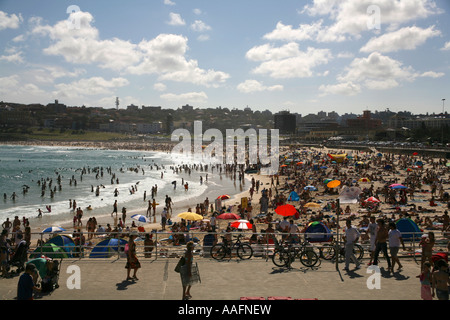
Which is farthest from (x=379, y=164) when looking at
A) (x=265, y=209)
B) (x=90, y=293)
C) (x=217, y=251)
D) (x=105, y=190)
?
(x=90, y=293)

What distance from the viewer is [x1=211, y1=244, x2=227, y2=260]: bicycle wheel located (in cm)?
903

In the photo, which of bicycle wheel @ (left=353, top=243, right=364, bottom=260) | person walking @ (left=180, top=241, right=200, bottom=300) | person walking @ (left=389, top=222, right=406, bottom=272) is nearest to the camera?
person walking @ (left=180, top=241, right=200, bottom=300)

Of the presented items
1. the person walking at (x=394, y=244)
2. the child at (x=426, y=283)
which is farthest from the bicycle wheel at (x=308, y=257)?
the child at (x=426, y=283)

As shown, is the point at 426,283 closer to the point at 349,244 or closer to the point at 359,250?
the point at 349,244

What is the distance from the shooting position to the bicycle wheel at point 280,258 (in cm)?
838

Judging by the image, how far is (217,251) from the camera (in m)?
9.13

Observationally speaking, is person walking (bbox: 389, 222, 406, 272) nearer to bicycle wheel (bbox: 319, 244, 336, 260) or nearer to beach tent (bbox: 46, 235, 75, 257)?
bicycle wheel (bbox: 319, 244, 336, 260)

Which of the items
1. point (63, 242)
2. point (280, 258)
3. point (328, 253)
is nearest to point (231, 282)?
point (280, 258)

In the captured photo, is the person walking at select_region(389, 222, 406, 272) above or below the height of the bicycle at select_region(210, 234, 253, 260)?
above

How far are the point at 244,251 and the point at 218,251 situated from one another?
0.66 meters

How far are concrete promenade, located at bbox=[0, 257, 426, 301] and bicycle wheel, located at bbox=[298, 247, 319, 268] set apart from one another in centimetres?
15

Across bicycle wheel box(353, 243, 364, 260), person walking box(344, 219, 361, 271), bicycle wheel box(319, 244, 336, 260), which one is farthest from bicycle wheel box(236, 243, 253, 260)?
bicycle wheel box(353, 243, 364, 260)

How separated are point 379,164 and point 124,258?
138ft
